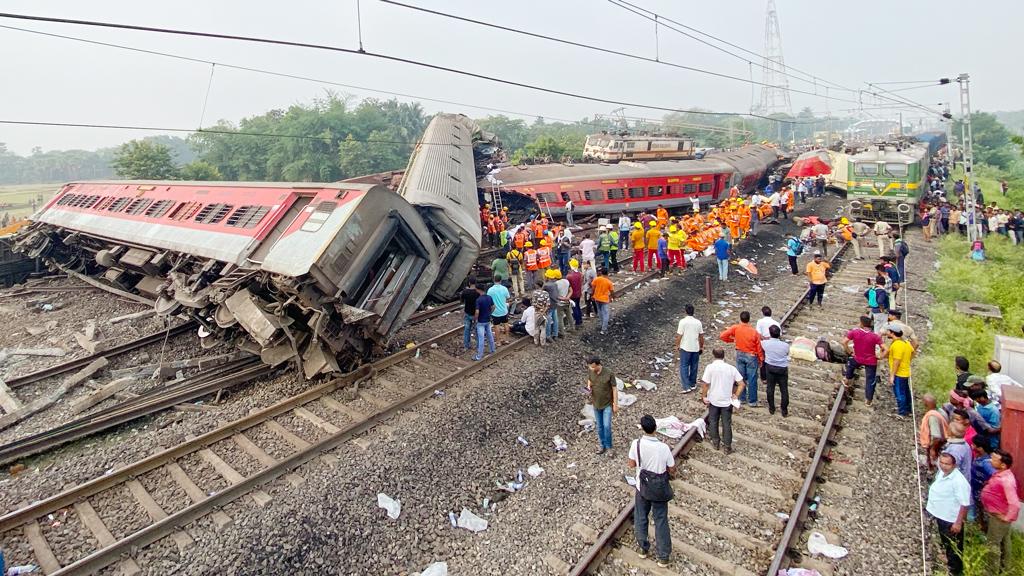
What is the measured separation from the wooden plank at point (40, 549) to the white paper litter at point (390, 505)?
9.79 ft

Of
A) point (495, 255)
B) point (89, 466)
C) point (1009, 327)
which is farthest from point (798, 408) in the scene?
point (495, 255)

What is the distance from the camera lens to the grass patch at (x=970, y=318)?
484 cm

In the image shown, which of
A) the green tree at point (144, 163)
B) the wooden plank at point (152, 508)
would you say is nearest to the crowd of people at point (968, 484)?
the wooden plank at point (152, 508)

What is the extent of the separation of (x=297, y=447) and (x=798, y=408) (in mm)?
6738

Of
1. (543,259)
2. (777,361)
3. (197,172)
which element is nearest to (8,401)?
(543,259)

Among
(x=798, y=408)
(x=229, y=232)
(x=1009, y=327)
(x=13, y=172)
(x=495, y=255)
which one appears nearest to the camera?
(x=798, y=408)

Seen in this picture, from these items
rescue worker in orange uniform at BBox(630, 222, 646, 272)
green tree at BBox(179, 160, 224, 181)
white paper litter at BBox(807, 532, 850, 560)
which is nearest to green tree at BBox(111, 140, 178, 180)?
green tree at BBox(179, 160, 224, 181)

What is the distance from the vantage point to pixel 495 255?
16109 millimetres

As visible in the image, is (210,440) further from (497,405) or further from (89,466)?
(497,405)

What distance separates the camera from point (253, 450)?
6.62 meters

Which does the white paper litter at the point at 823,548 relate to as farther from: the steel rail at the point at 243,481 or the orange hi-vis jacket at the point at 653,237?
the orange hi-vis jacket at the point at 653,237

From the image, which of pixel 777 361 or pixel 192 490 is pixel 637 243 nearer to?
pixel 777 361

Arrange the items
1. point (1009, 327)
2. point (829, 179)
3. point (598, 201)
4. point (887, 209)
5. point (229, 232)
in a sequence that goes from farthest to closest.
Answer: point (829, 179) → point (598, 201) → point (887, 209) → point (1009, 327) → point (229, 232)

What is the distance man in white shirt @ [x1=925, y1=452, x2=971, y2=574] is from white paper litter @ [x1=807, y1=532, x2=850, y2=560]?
2.75ft
